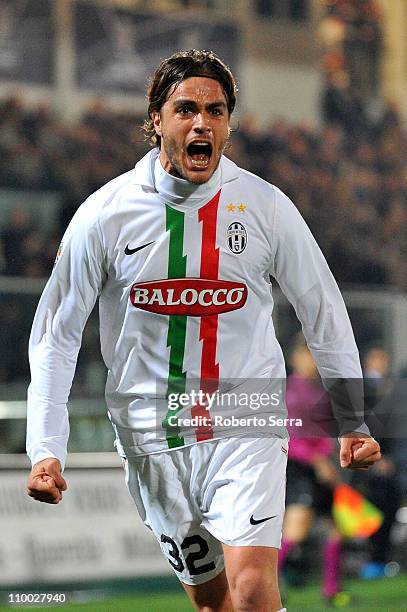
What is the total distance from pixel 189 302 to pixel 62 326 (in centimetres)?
31

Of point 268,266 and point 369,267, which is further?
point 369,267

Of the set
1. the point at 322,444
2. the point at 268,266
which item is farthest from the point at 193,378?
the point at 322,444

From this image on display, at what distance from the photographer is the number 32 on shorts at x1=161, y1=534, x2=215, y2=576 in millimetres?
3086

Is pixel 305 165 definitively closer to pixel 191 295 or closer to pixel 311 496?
pixel 311 496

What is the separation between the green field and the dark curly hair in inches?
117

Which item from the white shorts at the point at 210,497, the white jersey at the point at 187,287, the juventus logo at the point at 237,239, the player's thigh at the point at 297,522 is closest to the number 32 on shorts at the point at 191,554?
the white shorts at the point at 210,497

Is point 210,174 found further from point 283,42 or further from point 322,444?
point 283,42

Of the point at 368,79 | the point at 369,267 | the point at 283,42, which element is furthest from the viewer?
the point at 368,79

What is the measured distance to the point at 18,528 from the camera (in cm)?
567

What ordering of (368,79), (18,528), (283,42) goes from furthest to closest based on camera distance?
(368,79)
(283,42)
(18,528)

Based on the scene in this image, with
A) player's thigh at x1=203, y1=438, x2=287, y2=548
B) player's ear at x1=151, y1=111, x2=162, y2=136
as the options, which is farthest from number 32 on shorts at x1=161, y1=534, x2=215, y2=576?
player's ear at x1=151, y1=111, x2=162, y2=136

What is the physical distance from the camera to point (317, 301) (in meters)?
3.00

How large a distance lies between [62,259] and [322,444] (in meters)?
3.02

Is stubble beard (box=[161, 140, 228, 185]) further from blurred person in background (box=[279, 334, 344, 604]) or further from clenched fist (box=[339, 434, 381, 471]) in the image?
blurred person in background (box=[279, 334, 344, 604])
